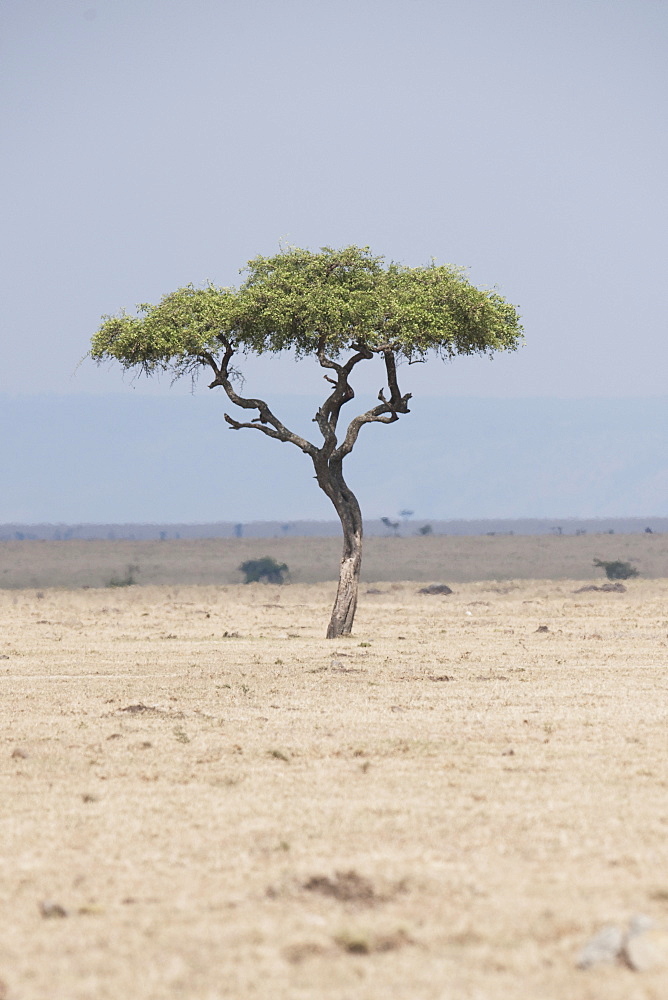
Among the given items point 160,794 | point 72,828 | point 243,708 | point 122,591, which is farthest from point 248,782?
point 122,591

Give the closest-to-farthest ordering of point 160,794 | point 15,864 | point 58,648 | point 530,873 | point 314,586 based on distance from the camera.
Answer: point 530,873 → point 15,864 → point 160,794 → point 58,648 → point 314,586

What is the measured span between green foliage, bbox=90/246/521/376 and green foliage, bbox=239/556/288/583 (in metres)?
40.2

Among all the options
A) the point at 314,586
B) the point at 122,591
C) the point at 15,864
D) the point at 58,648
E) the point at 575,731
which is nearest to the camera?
the point at 15,864

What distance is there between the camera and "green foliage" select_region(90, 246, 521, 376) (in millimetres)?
26453

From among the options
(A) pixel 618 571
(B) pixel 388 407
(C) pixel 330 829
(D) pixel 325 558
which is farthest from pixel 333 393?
(D) pixel 325 558

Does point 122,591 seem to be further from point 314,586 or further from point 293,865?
point 293,865

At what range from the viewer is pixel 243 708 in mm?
15438

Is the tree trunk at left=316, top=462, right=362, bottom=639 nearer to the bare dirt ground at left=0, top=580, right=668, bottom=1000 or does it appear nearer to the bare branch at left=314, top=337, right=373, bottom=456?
the bare branch at left=314, top=337, right=373, bottom=456

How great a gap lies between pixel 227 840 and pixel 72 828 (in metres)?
1.31

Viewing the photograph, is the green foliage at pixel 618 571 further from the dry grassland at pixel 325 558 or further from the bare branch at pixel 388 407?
the bare branch at pixel 388 407

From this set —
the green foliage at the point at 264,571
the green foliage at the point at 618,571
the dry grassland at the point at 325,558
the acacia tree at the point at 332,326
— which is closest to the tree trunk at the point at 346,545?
the acacia tree at the point at 332,326

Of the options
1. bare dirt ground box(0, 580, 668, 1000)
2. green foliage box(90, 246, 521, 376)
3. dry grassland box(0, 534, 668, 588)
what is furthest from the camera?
dry grassland box(0, 534, 668, 588)

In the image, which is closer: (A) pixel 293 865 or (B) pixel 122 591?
(A) pixel 293 865

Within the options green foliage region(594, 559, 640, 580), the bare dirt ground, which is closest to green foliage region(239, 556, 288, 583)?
green foliage region(594, 559, 640, 580)
